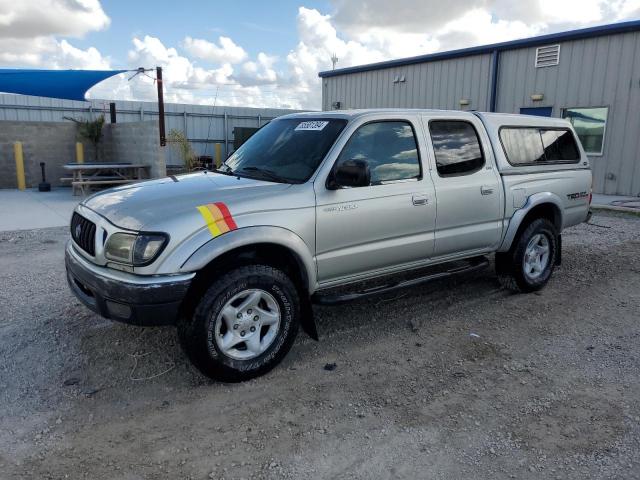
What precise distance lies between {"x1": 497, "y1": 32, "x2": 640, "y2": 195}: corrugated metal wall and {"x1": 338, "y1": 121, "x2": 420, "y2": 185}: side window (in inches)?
443

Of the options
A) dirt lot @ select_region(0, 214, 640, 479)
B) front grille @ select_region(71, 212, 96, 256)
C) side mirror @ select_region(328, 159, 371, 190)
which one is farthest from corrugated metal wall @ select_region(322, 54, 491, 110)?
front grille @ select_region(71, 212, 96, 256)

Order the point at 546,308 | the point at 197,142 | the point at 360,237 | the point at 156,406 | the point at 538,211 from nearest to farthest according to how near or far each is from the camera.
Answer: the point at 156,406 → the point at 360,237 → the point at 546,308 → the point at 538,211 → the point at 197,142

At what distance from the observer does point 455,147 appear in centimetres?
479

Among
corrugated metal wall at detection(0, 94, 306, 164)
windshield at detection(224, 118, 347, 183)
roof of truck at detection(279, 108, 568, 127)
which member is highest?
corrugated metal wall at detection(0, 94, 306, 164)

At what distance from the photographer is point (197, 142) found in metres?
22.5

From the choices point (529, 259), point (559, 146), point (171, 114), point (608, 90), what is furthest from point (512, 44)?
point (171, 114)

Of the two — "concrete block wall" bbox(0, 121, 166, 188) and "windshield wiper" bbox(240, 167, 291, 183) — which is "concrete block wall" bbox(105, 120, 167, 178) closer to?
"concrete block wall" bbox(0, 121, 166, 188)

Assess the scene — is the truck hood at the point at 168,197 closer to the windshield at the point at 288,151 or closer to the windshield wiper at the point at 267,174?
the windshield wiper at the point at 267,174

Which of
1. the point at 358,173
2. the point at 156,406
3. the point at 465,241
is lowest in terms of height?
the point at 156,406

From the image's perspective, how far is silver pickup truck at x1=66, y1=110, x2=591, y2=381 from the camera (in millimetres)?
3273

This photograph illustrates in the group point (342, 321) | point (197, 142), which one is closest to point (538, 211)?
point (342, 321)

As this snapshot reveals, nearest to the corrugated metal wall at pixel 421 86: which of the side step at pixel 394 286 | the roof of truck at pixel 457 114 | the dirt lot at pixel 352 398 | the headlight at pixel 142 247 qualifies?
the roof of truck at pixel 457 114

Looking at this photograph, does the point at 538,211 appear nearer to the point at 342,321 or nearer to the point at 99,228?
the point at 342,321

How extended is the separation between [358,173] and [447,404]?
1647mm
